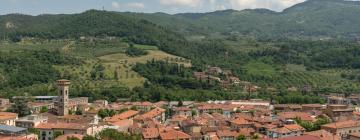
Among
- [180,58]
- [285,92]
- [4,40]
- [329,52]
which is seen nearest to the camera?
[285,92]

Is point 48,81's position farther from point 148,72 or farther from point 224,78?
point 224,78

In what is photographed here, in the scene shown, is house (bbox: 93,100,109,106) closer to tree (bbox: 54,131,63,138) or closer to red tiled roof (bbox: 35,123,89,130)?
red tiled roof (bbox: 35,123,89,130)

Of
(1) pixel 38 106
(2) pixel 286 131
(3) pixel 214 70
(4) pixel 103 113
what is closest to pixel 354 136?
(2) pixel 286 131

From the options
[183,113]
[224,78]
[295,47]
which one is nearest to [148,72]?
[224,78]

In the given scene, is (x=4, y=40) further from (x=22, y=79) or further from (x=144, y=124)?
(x=144, y=124)

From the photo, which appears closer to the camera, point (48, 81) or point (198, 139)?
point (198, 139)

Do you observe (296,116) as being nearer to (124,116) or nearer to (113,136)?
(124,116)

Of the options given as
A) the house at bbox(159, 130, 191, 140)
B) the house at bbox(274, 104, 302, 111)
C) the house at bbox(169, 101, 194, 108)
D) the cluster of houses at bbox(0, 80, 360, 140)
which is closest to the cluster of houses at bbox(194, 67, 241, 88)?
the house at bbox(169, 101, 194, 108)

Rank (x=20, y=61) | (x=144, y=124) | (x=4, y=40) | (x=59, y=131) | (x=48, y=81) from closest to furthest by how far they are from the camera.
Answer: (x=59, y=131), (x=144, y=124), (x=48, y=81), (x=20, y=61), (x=4, y=40)
